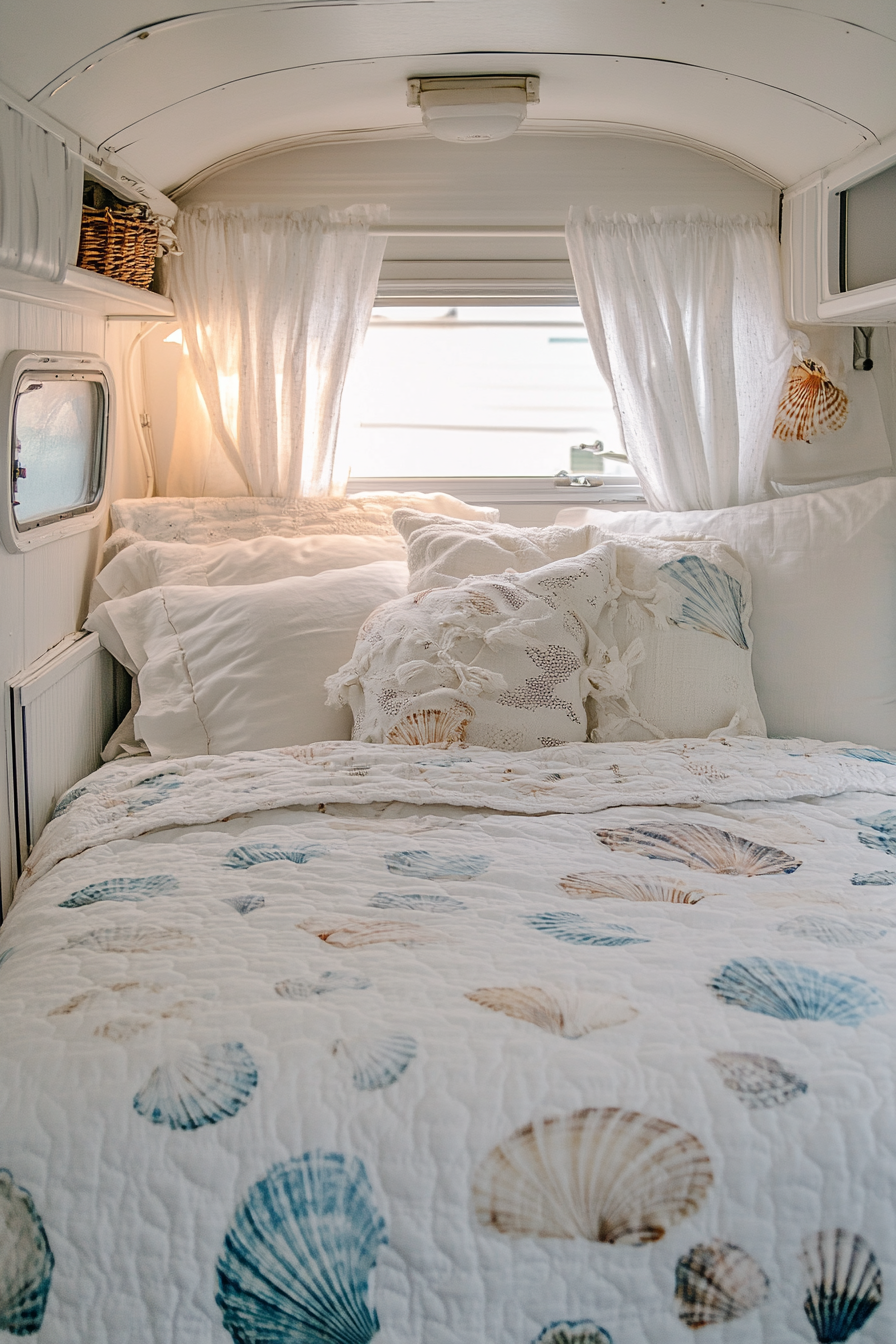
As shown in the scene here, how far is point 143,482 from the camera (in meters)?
2.71

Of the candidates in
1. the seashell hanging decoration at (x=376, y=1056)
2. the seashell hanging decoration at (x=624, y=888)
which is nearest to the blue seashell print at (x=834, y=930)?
the seashell hanging decoration at (x=624, y=888)

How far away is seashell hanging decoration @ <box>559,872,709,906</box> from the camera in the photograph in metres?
1.25

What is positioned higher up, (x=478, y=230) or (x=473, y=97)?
(x=473, y=97)

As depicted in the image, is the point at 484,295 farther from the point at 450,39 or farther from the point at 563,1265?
the point at 563,1265

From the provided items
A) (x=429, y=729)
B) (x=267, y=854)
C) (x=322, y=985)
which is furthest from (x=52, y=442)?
(x=322, y=985)

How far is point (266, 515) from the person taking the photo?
2.52m

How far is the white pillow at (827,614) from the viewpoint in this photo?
2.10m

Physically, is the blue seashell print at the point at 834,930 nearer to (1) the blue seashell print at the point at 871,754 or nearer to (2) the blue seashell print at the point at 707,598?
(1) the blue seashell print at the point at 871,754

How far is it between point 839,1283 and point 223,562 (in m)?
1.92

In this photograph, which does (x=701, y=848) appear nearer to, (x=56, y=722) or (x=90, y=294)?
(x=56, y=722)

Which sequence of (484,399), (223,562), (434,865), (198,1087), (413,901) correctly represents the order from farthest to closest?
(484,399) → (223,562) → (434,865) → (413,901) → (198,1087)

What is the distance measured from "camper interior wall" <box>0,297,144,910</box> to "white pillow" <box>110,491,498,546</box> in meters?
0.11

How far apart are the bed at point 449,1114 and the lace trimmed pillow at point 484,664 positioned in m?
0.57

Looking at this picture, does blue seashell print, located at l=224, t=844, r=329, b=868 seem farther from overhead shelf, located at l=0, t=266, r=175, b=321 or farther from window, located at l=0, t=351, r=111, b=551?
overhead shelf, located at l=0, t=266, r=175, b=321
